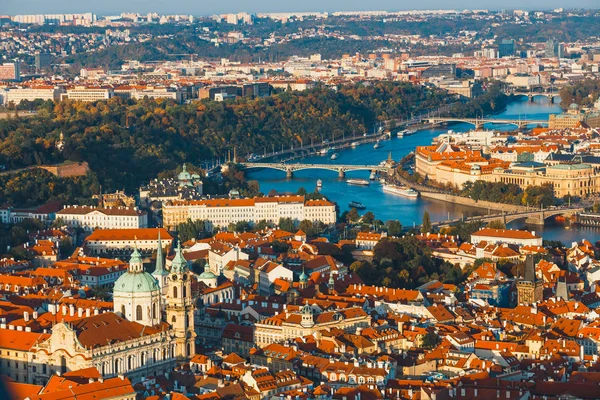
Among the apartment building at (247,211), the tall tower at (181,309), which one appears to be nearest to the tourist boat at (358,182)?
the apartment building at (247,211)

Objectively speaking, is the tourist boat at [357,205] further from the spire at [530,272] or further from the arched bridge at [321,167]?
the spire at [530,272]

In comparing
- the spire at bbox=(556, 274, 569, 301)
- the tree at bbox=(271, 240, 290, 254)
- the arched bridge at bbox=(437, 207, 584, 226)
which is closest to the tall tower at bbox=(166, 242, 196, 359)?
the spire at bbox=(556, 274, 569, 301)

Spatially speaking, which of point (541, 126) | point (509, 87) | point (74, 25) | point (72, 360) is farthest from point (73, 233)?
point (74, 25)

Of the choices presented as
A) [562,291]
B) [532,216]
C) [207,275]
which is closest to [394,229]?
[532,216]

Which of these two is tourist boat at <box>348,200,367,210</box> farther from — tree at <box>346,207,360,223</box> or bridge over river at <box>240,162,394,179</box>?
bridge over river at <box>240,162,394,179</box>

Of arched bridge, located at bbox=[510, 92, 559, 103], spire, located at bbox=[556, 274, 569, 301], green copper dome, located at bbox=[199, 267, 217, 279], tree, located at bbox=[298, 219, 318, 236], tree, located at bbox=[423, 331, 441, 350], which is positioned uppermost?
tree, located at bbox=[423, 331, 441, 350]

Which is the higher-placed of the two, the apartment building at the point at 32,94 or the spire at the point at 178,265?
the spire at the point at 178,265
